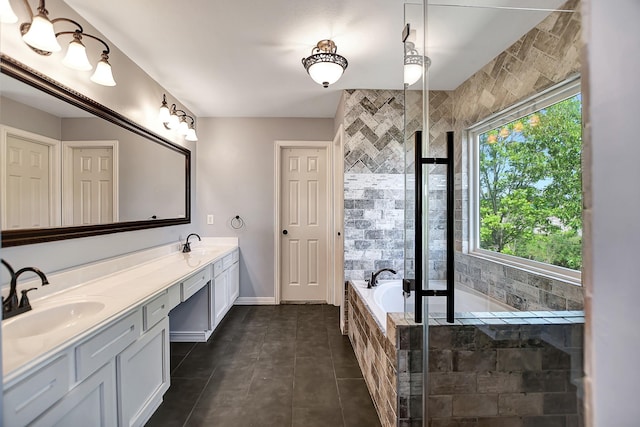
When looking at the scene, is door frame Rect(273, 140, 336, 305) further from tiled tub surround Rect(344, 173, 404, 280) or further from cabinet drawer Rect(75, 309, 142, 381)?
cabinet drawer Rect(75, 309, 142, 381)

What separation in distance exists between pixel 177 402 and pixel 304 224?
232 cm

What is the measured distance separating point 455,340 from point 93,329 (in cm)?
159

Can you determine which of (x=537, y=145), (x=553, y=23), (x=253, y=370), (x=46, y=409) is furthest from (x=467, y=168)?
(x=46, y=409)

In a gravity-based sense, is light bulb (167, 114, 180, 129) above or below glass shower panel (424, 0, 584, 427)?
above

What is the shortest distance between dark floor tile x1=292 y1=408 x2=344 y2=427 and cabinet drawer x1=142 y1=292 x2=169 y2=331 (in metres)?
1.02

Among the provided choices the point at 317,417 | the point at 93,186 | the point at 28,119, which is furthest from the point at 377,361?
the point at 28,119

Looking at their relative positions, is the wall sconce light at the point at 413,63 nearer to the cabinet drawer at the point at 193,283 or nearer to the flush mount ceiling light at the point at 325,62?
the flush mount ceiling light at the point at 325,62

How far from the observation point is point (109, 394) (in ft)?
4.22

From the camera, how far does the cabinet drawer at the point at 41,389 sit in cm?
81

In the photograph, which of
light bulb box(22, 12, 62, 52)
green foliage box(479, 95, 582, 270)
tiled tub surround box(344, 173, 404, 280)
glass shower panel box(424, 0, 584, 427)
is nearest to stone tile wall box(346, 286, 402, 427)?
glass shower panel box(424, 0, 584, 427)

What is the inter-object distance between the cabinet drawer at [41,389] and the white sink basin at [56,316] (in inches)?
7.3

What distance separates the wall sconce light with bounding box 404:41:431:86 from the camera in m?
1.50

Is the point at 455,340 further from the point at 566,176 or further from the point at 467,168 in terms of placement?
the point at 467,168

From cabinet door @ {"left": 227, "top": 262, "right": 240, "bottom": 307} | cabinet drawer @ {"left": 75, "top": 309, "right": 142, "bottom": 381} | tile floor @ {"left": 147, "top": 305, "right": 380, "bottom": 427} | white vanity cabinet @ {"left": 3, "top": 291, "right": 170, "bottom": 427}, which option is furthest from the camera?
cabinet door @ {"left": 227, "top": 262, "right": 240, "bottom": 307}
